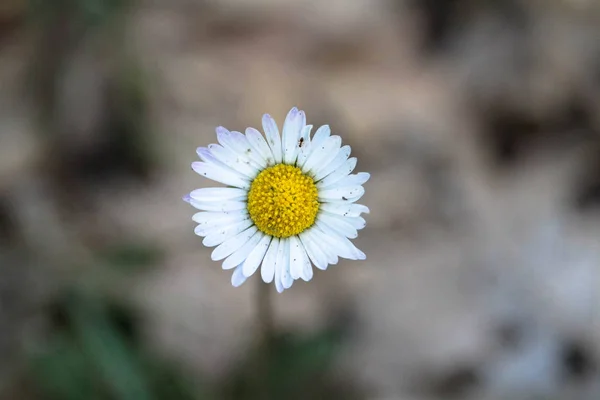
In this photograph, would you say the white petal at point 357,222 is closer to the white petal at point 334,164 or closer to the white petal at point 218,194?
the white petal at point 334,164

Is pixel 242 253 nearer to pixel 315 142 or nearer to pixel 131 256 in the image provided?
pixel 315 142

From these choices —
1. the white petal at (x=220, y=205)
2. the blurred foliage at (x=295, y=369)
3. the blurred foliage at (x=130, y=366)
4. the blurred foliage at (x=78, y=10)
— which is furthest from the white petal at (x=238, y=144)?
the blurred foliage at (x=78, y=10)

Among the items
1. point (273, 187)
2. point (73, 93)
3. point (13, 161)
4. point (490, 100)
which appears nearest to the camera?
point (273, 187)

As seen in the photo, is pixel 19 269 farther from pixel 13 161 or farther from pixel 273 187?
pixel 273 187

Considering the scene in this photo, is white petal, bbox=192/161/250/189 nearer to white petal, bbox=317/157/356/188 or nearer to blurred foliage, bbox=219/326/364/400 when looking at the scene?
white petal, bbox=317/157/356/188

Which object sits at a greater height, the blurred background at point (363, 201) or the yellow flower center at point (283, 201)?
the blurred background at point (363, 201)

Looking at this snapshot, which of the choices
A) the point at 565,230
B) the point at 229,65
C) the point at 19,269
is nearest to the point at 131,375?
the point at 19,269
